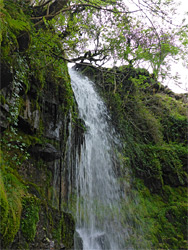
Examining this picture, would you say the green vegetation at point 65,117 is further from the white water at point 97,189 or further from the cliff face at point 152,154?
the white water at point 97,189

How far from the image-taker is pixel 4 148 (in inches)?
135

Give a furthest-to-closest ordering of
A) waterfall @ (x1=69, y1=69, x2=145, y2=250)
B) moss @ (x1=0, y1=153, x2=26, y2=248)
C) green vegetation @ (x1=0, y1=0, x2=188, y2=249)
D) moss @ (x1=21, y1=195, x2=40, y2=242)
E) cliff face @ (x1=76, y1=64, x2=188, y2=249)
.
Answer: cliff face @ (x1=76, y1=64, x2=188, y2=249) → waterfall @ (x1=69, y1=69, x2=145, y2=250) → green vegetation @ (x1=0, y1=0, x2=188, y2=249) → moss @ (x1=21, y1=195, x2=40, y2=242) → moss @ (x1=0, y1=153, x2=26, y2=248)

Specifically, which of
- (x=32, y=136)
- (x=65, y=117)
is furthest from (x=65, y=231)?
(x=65, y=117)

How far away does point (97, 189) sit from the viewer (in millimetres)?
6457

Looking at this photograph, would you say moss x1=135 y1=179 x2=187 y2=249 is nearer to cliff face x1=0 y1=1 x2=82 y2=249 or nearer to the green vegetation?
the green vegetation

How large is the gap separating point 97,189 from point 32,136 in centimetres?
319

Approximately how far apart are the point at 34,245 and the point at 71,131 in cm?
362

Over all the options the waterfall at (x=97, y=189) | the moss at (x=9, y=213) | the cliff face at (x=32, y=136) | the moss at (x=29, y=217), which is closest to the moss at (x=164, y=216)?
the waterfall at (x=97, y=189)

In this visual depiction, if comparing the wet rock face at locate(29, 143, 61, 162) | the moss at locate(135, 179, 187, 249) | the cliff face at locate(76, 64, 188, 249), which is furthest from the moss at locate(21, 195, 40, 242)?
the moss at locate(135, 179, 187, 249)

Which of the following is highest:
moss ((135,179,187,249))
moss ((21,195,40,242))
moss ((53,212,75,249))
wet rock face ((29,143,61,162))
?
wet rock face ((29,143,61,162))

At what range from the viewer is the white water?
5629mm

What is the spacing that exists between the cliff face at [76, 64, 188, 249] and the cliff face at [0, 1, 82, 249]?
145 centimetres

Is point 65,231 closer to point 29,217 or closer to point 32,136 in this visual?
point 29,217

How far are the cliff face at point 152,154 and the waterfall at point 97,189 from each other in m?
0.62
